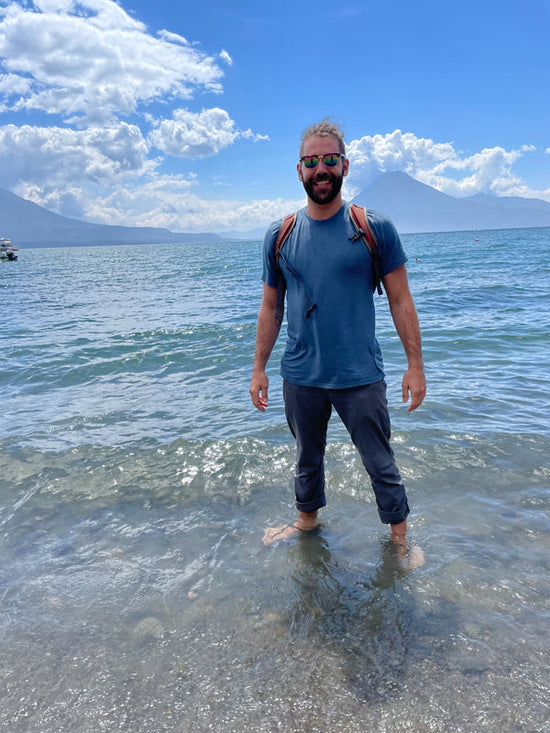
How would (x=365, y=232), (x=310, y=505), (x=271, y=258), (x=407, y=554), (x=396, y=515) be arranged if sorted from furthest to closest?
(x=310, y=505)
(x=407, y=554)
(x=396, y=515)
(x=271, y=258)
(x=365, y=232)

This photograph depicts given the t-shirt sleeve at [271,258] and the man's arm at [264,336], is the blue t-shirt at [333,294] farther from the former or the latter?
the man's arm at [264,336]

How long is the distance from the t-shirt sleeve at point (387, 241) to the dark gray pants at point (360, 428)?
0.85 m

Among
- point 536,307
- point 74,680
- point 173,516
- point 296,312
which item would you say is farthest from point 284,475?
point 536,307

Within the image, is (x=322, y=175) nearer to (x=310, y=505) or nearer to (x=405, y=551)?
(x=310, y=505)

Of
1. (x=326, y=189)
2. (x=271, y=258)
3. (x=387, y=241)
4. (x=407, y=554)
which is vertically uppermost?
(x=326, y=189)

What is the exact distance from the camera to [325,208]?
3359mm

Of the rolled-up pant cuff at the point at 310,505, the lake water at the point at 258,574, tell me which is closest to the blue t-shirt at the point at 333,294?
the rolled-up pant cuff at the point at 310,505

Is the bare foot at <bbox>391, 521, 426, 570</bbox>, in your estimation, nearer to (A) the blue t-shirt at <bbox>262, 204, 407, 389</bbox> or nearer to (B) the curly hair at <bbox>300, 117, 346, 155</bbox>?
(A) the blue t-shirt at <bbox>262, 204, 407, 389</bbox>

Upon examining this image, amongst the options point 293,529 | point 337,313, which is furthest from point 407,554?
point 337,313

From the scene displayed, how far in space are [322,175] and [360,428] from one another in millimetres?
1772

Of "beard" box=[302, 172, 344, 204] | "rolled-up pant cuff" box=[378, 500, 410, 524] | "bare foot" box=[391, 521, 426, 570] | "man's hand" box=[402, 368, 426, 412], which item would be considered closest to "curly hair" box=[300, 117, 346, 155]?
"beard" box=[302, 172, 344, 204]

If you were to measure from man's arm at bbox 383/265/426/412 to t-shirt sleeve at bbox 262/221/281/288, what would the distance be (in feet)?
2.69

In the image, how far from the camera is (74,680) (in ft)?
9.45

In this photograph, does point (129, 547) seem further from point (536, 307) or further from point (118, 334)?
point (536, 307)
